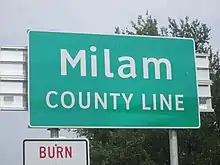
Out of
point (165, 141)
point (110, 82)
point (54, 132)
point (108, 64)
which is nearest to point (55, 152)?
point (54, 132)

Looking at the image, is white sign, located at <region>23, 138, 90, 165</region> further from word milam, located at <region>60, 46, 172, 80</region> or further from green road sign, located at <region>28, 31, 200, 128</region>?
word milam, located at <region>60, 46, 172, 80</region>

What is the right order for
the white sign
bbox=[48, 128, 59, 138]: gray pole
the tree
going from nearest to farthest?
the white sign → bbox=[48, 128, 59, 138]: gray pole → the tree

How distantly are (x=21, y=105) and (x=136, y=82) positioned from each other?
1.59 meters

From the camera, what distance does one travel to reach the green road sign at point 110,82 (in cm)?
796

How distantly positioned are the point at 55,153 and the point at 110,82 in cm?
160

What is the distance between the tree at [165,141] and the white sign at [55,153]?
61.6 feet

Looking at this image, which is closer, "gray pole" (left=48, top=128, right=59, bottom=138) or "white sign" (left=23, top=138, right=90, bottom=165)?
"white sign" (left=23, top=138, right=90, bottom=165)

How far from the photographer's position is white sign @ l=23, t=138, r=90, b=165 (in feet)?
22.8

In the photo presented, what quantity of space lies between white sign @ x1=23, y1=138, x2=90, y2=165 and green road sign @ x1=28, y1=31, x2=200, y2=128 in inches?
34.5

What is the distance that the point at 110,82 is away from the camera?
8227 mm

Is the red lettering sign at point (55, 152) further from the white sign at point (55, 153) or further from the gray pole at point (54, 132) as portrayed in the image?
the gray pole at point (54, 132)

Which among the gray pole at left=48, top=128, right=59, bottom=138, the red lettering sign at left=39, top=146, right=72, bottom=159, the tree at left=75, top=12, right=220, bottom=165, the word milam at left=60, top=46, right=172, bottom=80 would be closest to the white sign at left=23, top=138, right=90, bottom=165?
the red lettering sign at left=39, top=146, right=72, bottom=159

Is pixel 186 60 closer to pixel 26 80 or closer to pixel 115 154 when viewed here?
pixel 26 80

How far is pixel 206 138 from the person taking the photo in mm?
25844
